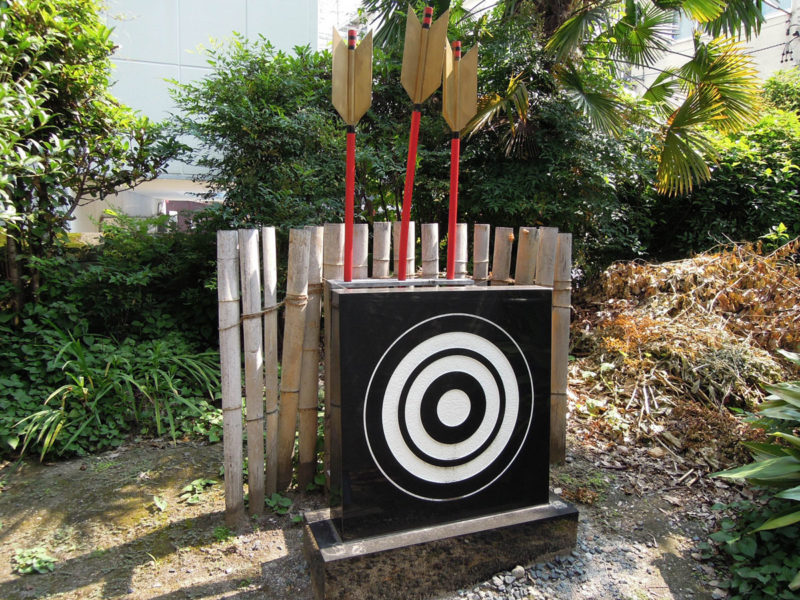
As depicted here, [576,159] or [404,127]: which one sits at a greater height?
[404,127]

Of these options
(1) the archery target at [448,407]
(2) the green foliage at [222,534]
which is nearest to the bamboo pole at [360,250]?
(1) the archery target at [448,407]

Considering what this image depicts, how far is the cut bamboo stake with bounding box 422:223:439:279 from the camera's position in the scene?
2.99 meters

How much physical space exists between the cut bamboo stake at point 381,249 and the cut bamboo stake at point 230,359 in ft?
2.43

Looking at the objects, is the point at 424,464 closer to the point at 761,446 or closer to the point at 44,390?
the point at 761,446

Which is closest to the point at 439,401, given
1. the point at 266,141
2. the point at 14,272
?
the point at 266,141

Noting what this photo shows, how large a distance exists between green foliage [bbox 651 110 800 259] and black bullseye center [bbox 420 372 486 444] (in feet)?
16.3

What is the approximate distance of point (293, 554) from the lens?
2.40m

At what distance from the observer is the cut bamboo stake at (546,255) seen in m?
3.05

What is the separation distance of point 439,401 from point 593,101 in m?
4.00

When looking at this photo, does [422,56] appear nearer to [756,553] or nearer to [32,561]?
[756,553]

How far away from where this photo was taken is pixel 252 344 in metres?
2.52

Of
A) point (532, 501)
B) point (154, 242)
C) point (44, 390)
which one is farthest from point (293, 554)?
point (154, 242)

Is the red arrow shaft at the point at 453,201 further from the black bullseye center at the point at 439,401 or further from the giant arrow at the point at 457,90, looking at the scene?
the black bullseye center at the point at 439,401

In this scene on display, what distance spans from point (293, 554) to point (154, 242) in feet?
10.1
